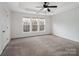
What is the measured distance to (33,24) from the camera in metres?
8.55

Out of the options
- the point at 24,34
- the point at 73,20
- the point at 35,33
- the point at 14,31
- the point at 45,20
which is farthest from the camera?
the point at 45,20

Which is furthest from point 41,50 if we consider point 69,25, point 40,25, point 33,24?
point 40,25

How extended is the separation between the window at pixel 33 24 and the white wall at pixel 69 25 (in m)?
1.88

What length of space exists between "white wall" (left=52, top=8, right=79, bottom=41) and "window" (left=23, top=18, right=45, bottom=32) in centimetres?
188

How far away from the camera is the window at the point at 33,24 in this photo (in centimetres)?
805

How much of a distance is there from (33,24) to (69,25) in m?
3.63

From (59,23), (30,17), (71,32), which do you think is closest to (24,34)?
(30,17)

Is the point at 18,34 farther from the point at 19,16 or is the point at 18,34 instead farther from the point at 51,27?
the point at 51,27

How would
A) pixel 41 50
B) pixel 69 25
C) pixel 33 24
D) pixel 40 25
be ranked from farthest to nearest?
pixel 40 25 < pixel 33 24 < pixel 69 25 < pixel 41 50

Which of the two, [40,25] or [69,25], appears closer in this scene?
[69,25]

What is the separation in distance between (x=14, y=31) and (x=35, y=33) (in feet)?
7.52

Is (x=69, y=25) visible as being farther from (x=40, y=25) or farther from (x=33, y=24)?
(x=33, y=24)

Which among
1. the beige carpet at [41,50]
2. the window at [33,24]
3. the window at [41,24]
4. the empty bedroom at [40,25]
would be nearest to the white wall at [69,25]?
the empty bedroom at [40,25]

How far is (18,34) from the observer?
24.3ft
